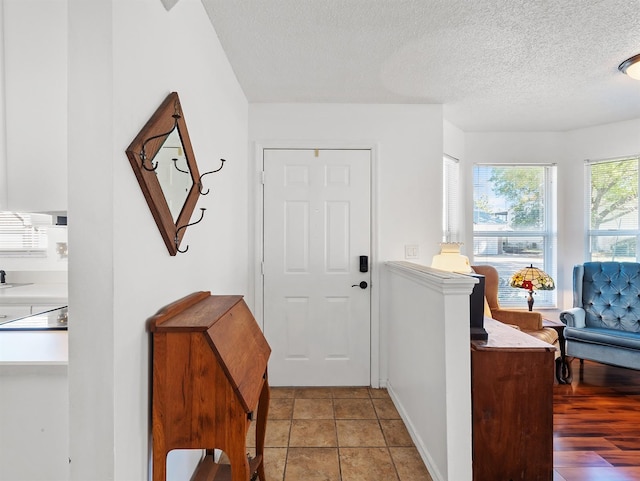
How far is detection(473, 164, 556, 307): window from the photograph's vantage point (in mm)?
4242

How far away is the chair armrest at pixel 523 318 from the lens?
340cm

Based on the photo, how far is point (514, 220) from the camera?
14.0 feet

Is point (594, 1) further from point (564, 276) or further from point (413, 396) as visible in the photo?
point (564, 276)

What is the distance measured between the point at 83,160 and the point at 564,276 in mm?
4710

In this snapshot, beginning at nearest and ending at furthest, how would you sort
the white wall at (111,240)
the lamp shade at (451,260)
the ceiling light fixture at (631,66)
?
1. the white wall at (111,240)
2. the ceiling light fixture at (631,66)
3. the lamp shade at (451,260)

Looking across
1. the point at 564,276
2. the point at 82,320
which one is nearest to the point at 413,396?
the point at 82,320

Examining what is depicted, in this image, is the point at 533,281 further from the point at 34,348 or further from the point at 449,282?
the point at 34,348

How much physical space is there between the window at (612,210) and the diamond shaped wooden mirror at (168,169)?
428cm

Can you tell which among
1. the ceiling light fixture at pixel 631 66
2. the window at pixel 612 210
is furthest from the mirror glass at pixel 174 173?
the window at pixel 612 210

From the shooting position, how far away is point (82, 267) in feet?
3.42

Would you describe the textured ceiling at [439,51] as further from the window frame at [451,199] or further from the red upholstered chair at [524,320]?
the red upholstered chair at [524,320]

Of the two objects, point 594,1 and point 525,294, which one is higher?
point 594,1

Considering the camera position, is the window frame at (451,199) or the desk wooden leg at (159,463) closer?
the desk wooden leg at (159,463)

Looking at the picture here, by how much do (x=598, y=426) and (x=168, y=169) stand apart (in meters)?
3.17
